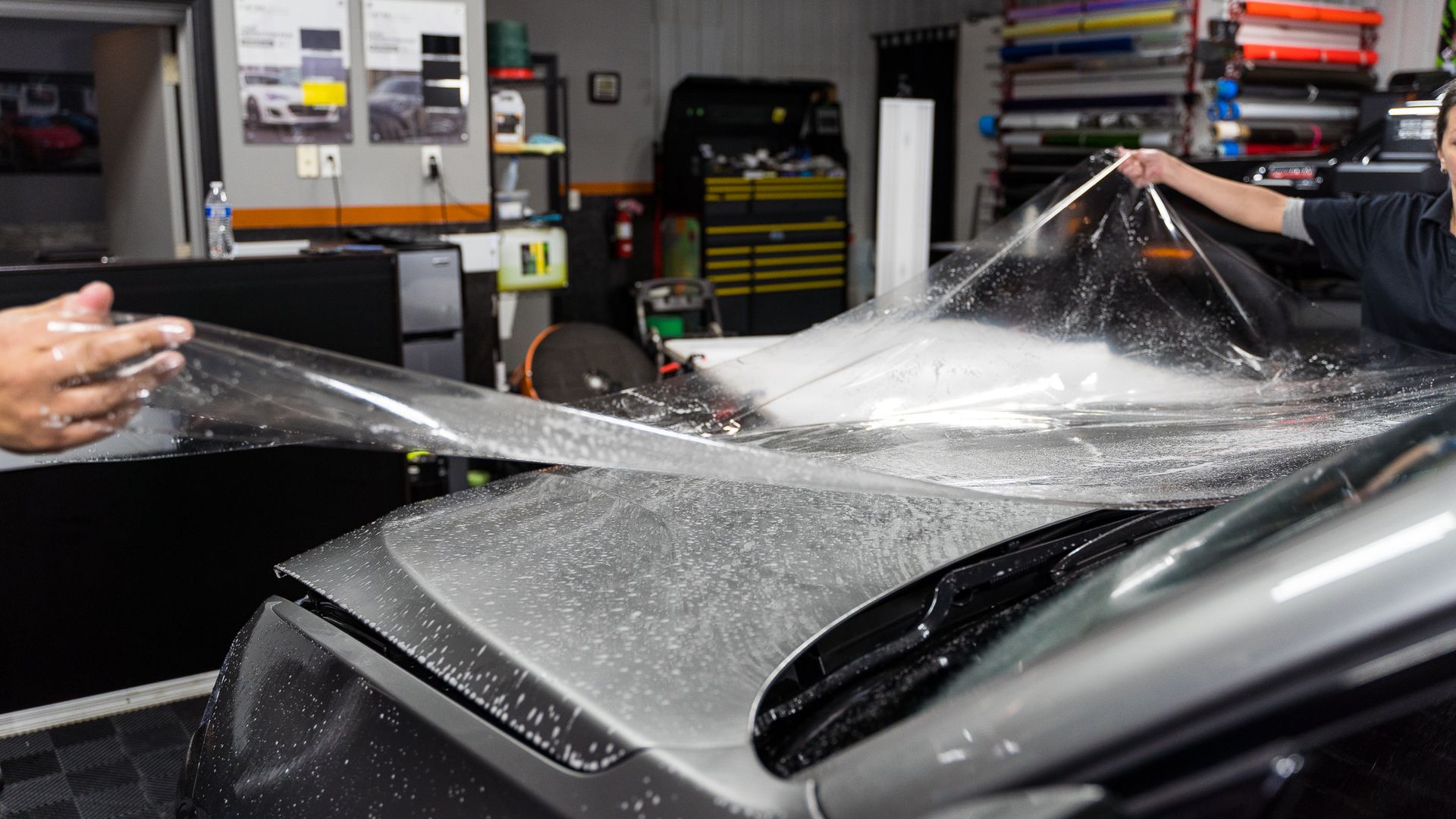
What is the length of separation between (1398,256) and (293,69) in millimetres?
4322

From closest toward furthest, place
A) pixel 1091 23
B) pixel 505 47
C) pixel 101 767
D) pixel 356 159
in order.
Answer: pixel 101 767, pixel 356 159, pixel 505 47, pixel 1091 23

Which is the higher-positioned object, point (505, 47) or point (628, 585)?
point (505, 47)

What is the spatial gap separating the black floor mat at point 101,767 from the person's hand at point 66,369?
147 cm

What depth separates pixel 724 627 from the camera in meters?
1.04

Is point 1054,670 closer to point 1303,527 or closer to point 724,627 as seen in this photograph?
point 1303,527

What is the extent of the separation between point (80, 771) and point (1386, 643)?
8.62ft

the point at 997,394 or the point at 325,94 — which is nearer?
the point at 997,394

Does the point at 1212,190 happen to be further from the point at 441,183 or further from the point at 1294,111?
the point at 1294,111

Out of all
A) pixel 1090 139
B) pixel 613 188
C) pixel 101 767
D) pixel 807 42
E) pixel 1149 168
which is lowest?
pixel 101 767

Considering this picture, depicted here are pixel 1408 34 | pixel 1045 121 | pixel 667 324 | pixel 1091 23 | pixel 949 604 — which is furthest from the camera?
pixel 1045 121

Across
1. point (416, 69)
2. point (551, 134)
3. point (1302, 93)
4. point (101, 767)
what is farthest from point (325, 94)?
point (1302, 93)

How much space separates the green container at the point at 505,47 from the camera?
590 cm

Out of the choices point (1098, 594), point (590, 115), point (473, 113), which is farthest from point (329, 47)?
point (1098, 594)

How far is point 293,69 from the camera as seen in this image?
481cm
